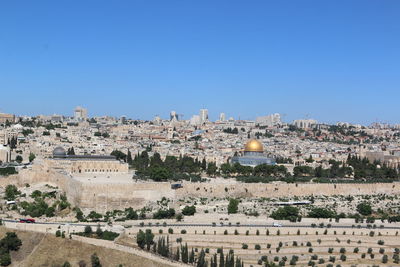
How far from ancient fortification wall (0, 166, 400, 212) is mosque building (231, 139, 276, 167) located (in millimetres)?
12559

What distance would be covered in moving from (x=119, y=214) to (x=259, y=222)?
8981 millimetres

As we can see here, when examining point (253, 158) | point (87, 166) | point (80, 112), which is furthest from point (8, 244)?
point (80, 112)

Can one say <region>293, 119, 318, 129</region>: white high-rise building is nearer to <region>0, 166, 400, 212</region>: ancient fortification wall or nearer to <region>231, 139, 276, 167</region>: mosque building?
<region>231, 139, 276, 167</region>: mosque building

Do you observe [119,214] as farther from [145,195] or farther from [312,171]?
[312,171]

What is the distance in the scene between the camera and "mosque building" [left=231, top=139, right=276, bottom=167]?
6178 cm

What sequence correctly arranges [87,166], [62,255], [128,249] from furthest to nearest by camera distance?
[87,166], [128,249], [62,255]

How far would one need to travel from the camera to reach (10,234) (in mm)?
31438

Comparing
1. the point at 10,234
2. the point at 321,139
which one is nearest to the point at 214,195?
the point at 10,234

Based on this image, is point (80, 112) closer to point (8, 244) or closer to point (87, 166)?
point (87, 166)

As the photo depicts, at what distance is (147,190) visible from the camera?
42.3 metres

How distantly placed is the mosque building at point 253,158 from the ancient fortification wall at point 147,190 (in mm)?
12559

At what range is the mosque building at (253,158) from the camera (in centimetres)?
6178

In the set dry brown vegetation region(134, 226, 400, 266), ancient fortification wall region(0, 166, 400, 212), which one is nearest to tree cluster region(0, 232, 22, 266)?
dry brown vegetation region(134, 226, 400, 266)

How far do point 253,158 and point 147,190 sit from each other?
22194 mm
